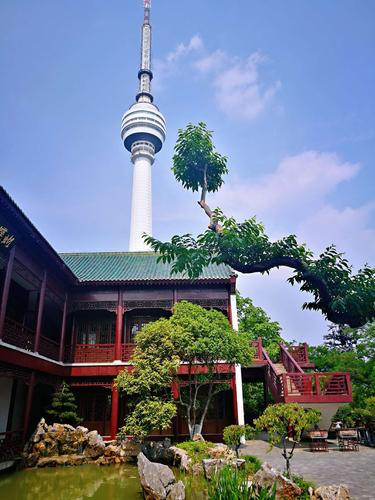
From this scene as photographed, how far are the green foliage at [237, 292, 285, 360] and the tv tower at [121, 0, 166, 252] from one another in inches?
559

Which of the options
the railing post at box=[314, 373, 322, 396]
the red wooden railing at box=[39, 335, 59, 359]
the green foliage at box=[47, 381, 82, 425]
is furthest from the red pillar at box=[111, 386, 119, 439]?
the railing post at box=[314, 373, 322, 396]

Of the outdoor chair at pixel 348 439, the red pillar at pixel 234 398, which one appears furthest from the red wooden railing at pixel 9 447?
the outdoor chair at pixel 348 439

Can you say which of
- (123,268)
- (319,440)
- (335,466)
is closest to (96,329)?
(123,268)

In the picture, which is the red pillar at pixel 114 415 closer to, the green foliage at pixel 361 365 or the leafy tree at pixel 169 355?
the leafy tree at pixel 169 355

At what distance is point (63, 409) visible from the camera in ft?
44.1

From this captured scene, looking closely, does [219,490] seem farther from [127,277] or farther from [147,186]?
[147,186]

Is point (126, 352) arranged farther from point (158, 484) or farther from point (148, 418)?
point (158, 484)

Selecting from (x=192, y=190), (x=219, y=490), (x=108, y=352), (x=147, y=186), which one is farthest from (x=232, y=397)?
(x=147, y=186)

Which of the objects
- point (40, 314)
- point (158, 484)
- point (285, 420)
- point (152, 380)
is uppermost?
point (40, 314)

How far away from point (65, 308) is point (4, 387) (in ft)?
11.0

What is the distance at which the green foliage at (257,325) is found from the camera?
25.0m

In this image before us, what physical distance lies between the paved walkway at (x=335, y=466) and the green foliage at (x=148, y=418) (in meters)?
2.74

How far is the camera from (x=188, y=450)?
10328mm

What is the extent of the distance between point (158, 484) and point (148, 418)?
12.7 ft
